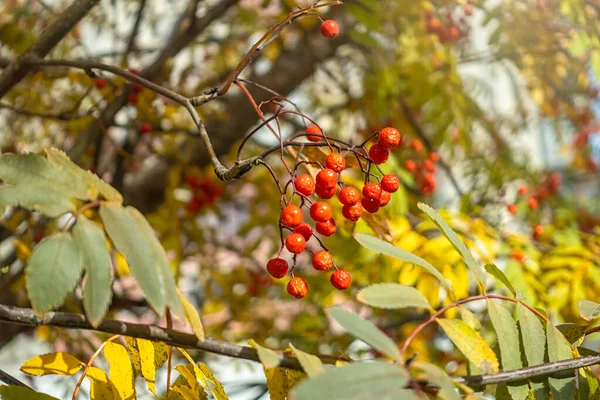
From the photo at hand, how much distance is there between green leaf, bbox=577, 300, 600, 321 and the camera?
673 mm

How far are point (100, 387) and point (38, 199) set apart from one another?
256 mm

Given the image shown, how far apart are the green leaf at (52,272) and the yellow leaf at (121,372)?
0.22m

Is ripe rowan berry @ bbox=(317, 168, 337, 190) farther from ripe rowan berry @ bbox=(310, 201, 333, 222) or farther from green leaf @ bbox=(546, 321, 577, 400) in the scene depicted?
green leaf @ bbox=(546, 321, 577, 400)

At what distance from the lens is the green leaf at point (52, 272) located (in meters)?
0.48

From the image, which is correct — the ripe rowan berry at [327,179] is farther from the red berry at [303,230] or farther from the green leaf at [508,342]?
the green leaf at [508,342]

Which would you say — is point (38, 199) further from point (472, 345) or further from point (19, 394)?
point (472, 345)

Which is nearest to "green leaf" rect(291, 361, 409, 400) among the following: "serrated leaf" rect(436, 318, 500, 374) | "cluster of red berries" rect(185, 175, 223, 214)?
"serrated leaf" rect(436, 318, 500, 374)

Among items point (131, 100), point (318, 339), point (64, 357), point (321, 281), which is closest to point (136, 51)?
point (131, 100)

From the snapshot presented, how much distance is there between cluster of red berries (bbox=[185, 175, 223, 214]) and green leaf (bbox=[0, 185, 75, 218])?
6.05 feet

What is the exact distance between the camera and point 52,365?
69 cm

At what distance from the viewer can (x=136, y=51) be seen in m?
2.30

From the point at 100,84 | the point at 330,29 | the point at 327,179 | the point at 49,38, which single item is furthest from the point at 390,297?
the point at 100,84

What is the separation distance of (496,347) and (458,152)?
117 inches

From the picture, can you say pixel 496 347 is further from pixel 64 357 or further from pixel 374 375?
pixel 64 357
